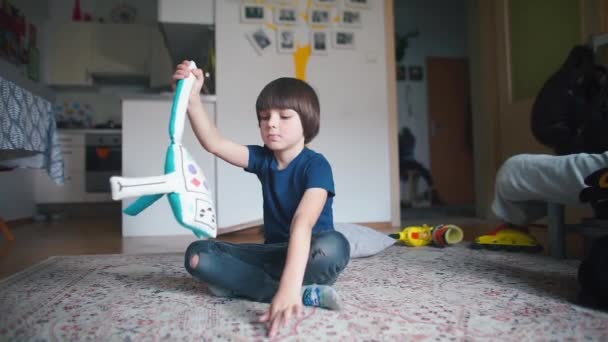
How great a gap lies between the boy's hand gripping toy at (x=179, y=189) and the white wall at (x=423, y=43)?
163 inches

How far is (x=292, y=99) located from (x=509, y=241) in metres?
1.15

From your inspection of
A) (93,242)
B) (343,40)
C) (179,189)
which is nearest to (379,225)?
(343,40)

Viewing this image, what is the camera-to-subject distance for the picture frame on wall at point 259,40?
2365mm

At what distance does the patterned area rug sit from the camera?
2.29 feet

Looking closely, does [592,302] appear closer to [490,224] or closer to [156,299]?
[156,299]

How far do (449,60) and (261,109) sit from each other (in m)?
4.49

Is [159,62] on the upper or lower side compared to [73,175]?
upper

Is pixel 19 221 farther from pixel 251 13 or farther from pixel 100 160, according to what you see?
pixel 251 13

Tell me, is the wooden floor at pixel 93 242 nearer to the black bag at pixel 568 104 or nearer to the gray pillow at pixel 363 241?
the black bag at pixel 568 104

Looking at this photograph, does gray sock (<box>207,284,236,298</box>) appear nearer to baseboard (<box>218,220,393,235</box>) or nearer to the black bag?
baseboard (<box>218,220,393,235</box>)

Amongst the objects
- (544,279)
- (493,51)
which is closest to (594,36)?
(493,51)

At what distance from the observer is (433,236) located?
169cm

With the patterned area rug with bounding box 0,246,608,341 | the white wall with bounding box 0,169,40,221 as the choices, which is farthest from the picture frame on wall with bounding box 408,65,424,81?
the white wall with bounding box 0,169,40,221

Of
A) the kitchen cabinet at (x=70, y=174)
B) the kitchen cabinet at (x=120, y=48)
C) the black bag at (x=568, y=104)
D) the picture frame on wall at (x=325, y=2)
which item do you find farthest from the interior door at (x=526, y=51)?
the kitchen cabinet at (x=70, y=174)
